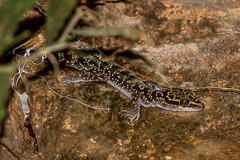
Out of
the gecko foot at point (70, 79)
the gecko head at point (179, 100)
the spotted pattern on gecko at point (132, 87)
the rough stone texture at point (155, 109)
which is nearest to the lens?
the rough stone texture at point (155, 109)

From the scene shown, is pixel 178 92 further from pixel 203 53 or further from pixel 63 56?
pixel 63 56

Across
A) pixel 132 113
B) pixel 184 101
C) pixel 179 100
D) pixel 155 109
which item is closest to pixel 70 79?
pixel 132 113

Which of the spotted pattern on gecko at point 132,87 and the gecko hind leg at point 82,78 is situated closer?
the spotted pattern on gecko at point 132,87

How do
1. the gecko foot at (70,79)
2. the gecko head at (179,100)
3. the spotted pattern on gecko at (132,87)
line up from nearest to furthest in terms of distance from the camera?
the gecko head at (179,100), the spotted pattern on gecko at (132,87), the gecko foot at (70,79)

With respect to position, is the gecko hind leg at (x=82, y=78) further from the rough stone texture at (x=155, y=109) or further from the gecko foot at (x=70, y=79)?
the rough stone texture at (x=155, y=109)

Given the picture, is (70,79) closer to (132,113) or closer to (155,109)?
(132,113)

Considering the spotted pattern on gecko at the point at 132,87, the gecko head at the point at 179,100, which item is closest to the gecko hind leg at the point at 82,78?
the spotted pattern on gecko at the point at 132,87

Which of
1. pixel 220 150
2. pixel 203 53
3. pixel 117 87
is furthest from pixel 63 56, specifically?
pixel 220 150
